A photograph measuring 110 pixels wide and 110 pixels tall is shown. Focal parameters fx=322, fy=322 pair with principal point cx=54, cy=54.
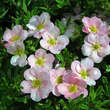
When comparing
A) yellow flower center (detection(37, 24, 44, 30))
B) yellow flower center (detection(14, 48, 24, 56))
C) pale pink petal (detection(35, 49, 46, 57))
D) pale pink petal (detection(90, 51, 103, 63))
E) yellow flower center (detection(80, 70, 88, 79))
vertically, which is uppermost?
yellow flower center (detection(37, 24, 44, 30))

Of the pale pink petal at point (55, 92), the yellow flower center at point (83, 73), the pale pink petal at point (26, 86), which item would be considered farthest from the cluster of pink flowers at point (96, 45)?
the pale pink petal at point (26, 86)

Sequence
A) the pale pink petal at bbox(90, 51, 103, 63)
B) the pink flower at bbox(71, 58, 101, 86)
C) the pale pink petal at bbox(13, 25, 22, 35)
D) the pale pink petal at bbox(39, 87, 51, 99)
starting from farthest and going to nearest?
the pale pink petal at bbox(13, 25, 22, 35) < the pale pink petal at bbox(90, 51, 103, 63) < the pink flower at bbox(71, 58, 101, 86) < the pale pink petal at bbox(39, 87, 51, 99)

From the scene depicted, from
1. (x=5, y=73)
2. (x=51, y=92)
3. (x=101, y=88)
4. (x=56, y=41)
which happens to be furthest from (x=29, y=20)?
(x=101, y=88)

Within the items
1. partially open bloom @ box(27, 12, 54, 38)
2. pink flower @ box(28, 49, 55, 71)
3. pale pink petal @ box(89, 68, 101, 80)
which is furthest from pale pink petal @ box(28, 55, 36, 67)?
pale pink petal @ box(89, 68, 101, 80)

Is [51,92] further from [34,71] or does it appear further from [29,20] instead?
[29,20]

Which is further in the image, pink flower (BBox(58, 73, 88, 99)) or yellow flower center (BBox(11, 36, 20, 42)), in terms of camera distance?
yellow flower center (BBox(11, 36, 20, 42))

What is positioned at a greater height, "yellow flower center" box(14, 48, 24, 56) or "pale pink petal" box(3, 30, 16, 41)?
"pale pink petal" box(3, 30, 16, 41)

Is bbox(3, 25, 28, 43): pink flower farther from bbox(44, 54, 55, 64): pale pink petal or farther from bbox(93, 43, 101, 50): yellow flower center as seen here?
bbox(93, 43, 101, 50): yellow flower center
